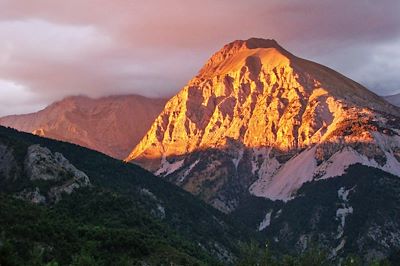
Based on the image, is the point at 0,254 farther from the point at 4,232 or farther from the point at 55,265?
the point at 4,232

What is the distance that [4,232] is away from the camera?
197375mm

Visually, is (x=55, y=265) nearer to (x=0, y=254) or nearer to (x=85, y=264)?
(x=0, y=254)

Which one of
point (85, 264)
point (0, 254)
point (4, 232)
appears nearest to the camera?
point (0, 254)

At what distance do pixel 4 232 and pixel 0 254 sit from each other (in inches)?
2129

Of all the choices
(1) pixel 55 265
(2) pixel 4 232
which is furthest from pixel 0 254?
(2) pixel 4 232

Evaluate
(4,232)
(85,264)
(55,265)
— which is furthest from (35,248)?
(55,265)

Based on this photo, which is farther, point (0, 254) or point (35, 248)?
point (35, 248)

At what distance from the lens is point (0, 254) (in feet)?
476

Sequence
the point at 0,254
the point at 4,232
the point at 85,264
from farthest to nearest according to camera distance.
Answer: the point at 4,232, the point at 85,264, the point at 0,254

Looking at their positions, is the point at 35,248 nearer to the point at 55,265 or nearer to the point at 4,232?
the point at 4,232

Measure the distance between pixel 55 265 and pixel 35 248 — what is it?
163 ft

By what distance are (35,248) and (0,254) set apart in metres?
54.2

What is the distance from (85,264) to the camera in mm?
182875

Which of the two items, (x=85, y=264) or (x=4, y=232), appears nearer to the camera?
(x=85, y=264)
